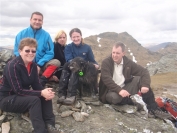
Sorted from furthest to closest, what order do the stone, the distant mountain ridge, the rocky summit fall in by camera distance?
the distant mountain ridge, the rocky summit, the stone

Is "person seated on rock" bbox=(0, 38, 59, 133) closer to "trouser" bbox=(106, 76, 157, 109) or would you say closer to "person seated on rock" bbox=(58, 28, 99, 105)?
"person seated on rock" bbox=(58, 28, 99, 105)

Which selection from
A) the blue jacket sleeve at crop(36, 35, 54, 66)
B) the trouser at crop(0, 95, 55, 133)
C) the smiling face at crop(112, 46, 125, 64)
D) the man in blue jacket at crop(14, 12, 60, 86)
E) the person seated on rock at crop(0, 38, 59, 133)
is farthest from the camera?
the blue jacket sleeve at crop(36, 35, 54, 66)

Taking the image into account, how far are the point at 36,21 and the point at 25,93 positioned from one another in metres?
4.08

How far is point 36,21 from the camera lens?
8.86 metres

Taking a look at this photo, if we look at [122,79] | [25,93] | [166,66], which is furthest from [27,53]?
[166,66]

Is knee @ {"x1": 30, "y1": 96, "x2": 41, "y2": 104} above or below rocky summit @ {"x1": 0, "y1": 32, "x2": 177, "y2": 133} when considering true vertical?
above

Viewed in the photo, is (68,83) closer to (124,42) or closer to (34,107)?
(34,107)

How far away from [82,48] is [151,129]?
166 inches

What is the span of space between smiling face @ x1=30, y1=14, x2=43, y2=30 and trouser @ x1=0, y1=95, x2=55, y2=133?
400cm

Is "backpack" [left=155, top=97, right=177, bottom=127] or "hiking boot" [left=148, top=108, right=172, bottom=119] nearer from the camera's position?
"hiking boot" [left=148, top=108, right=172, bottom=119]

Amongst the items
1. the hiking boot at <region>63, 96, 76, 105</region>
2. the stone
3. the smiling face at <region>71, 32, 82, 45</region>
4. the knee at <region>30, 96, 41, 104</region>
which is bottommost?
the stone

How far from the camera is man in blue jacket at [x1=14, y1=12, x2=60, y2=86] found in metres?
8.71

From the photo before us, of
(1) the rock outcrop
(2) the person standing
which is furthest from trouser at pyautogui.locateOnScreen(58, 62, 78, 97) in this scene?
(1) the rock outcrop

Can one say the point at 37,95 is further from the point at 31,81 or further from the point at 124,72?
the point at 124,72
